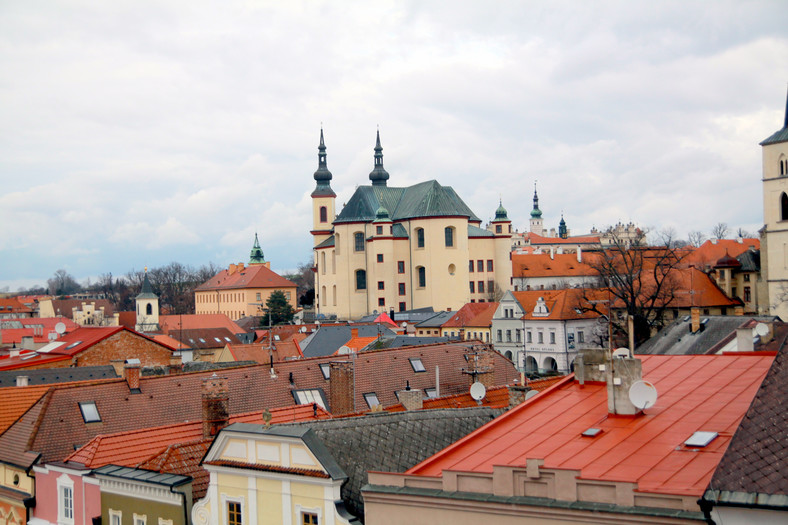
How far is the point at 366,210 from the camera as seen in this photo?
110688 millimetres

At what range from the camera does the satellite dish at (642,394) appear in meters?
12.2

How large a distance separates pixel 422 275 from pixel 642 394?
9417cm

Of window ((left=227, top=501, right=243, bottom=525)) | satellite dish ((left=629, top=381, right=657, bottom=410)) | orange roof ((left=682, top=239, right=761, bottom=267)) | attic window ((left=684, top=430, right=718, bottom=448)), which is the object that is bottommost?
window ((left=227, top=501, right=243, bottom=525))

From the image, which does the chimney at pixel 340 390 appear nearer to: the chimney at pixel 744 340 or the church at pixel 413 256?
the chimney at pixel 744 340

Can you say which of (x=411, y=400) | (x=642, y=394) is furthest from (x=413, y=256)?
(x=642, y=394)

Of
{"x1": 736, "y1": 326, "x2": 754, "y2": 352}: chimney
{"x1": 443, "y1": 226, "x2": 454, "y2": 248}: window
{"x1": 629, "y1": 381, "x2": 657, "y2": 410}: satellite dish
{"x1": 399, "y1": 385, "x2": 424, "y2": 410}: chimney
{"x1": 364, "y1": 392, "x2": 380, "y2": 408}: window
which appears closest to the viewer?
{"x1": 629, "y1": 381, "x2": 657, "y2": 410}: satellite dish

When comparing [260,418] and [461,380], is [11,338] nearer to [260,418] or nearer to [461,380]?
[461,380]

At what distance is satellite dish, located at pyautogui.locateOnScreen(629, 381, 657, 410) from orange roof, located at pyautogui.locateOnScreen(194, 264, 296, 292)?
130206mm

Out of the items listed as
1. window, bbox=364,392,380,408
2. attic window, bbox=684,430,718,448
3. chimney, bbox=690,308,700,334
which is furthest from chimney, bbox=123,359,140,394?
chimney, bbox=690,308,700,334

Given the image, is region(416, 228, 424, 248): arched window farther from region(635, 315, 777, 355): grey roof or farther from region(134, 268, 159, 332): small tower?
region(635, 315, 777, 355): grey roof

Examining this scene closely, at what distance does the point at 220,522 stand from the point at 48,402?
9605 mm

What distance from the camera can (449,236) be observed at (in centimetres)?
10688

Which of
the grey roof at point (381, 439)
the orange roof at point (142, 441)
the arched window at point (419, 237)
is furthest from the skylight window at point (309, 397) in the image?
the arched window at point (419, 237)

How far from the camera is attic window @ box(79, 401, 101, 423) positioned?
73.5ft
